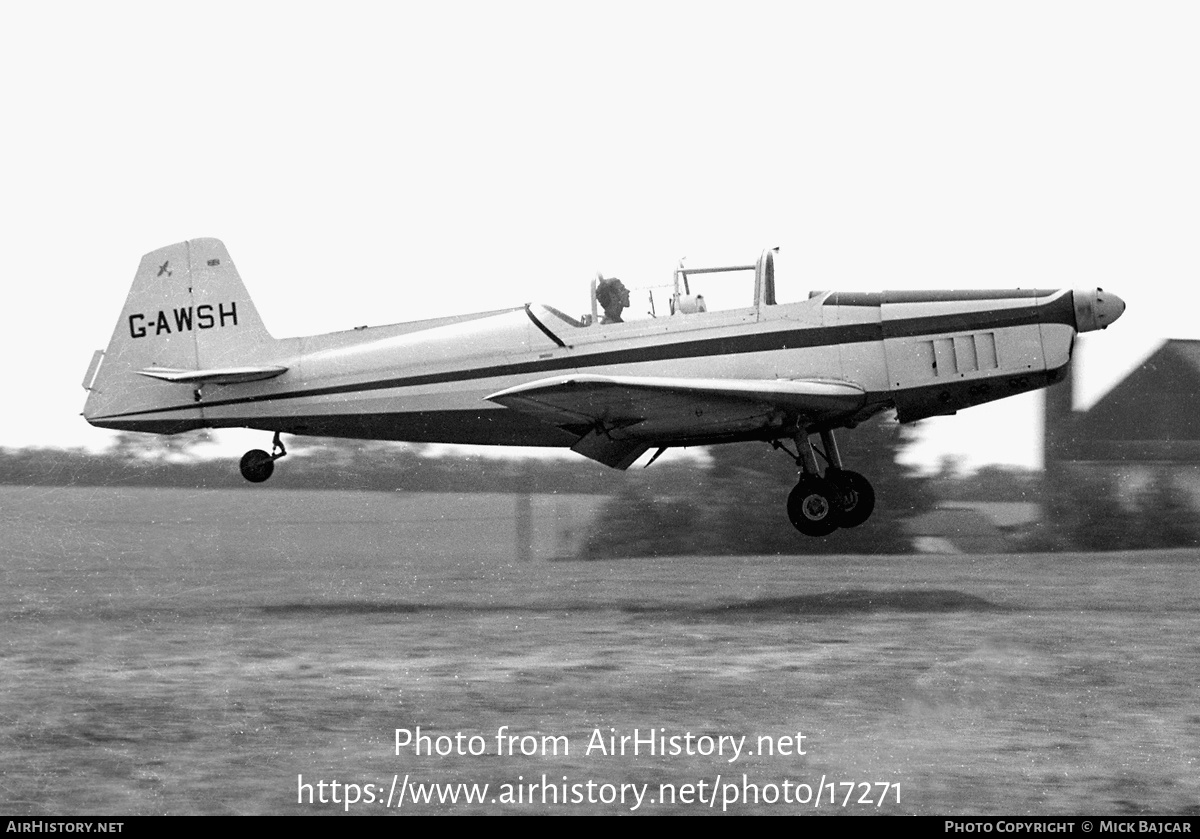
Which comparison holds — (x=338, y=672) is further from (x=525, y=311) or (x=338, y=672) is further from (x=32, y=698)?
(x=525, y=311)

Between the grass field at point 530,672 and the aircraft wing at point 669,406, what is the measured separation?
153cm

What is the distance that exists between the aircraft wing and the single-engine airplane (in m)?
0.02

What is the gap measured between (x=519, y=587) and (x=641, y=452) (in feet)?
5.89

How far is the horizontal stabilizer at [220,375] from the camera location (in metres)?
13.4

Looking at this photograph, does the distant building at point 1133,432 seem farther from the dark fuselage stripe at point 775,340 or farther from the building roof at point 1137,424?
the dark fuselage stripe at point 775,340

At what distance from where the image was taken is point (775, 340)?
1272cm

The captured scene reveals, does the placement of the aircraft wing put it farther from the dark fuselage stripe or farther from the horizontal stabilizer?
the horizontal stabilizer

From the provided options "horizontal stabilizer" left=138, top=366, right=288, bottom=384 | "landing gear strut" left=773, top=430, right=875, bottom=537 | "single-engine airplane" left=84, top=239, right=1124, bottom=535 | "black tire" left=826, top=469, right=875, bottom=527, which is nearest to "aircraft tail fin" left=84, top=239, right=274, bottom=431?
"single-engine airplane" left=84, top=239, right=1124, bottom=535

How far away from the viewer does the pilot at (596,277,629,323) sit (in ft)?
42.6

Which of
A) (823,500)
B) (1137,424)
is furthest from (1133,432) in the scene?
(823,500)

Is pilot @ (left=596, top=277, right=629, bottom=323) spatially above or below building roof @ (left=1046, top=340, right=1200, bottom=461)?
above

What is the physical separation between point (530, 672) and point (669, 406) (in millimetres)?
3651

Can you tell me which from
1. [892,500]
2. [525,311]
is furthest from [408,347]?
[892,500]

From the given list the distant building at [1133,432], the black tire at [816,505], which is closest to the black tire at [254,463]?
the black tire at [816,505]
